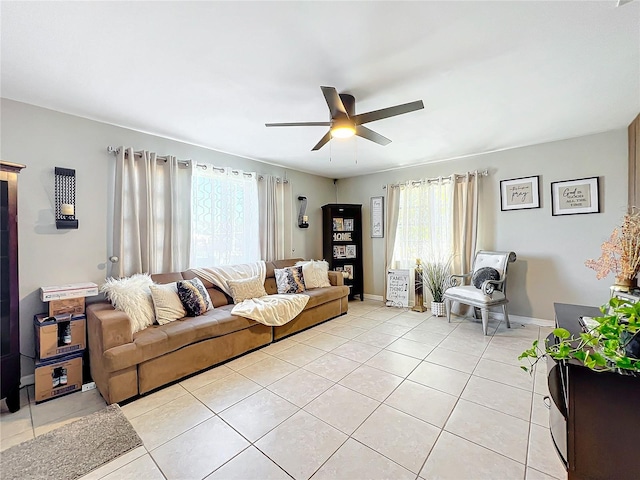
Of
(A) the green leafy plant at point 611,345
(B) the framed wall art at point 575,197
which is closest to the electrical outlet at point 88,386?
(A) the green leafy plant at point 611,345

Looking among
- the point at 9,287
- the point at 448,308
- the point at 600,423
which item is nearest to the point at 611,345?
the point at 600,423

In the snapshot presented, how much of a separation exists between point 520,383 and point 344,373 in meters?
1.52

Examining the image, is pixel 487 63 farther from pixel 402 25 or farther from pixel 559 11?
pixel 402 25

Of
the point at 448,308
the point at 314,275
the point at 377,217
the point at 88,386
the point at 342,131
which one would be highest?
the point at 342,131

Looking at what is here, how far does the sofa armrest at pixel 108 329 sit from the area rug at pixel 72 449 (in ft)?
1.66

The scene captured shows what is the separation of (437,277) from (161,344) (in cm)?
398

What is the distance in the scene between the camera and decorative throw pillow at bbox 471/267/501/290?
3725 mm

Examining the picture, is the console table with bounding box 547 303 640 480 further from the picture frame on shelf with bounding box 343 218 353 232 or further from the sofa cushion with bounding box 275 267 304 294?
the picture frame on shelf with bounding box 343 218 353 232

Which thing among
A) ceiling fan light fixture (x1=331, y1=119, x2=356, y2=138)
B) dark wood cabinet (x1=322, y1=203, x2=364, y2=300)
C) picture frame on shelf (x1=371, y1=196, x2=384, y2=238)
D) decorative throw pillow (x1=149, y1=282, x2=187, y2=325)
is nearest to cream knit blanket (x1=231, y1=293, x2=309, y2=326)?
decorative throw pillow (x1=149, y1=282, x2=187, y2=325)

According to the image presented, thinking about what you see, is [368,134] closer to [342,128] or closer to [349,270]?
[342,128]

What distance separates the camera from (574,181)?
3486mm

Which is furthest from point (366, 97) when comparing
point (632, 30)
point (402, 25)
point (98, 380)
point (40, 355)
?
point (40, 355)

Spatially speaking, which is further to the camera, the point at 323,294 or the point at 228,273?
the point at 323,294

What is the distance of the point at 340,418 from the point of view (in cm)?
191
